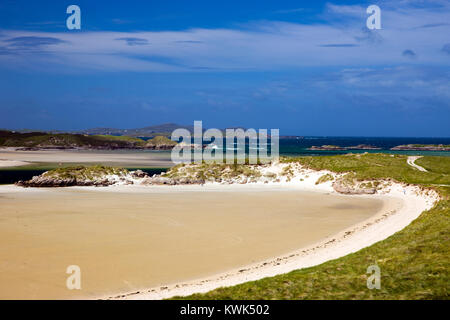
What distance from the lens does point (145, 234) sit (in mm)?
22547

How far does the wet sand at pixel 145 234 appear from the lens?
15773 millimetres

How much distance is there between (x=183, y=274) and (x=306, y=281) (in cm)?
533

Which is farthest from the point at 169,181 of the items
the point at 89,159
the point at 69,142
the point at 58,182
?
the point at 69,142

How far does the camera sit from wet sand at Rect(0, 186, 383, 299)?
15773 mm

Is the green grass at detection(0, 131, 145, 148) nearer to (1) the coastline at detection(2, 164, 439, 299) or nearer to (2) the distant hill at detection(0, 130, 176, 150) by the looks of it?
(2) the distant hill at detection(0, 130, 176, 150)

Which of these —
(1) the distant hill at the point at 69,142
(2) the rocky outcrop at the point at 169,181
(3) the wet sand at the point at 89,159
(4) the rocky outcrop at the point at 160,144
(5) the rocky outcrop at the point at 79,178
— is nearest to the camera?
(5) the rocky outcrop at the point at 79,178

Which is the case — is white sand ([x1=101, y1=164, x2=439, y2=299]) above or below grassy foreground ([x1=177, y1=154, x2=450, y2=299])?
below

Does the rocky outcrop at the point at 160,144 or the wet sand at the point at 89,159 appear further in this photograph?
the rocky outcrop at the point at 160,144

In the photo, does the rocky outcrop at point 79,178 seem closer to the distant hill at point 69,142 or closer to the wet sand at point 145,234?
the wet sand at point 145,234

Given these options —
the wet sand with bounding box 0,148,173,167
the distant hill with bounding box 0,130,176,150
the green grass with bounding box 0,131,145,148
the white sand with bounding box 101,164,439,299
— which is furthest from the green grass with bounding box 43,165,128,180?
the green grass with bounding box 0,131,145,148

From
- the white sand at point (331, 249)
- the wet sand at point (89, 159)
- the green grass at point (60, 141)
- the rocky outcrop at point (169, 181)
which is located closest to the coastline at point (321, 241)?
the white sand at point (331, 249)

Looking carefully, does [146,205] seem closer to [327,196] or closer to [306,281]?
[327,196]

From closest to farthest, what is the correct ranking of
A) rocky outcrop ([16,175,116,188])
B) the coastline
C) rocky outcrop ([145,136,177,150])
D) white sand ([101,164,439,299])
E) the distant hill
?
white sand ([101,164,439,299]), the coastline, rocky outcrop ([16,175,116,188]), the distant hill, rocky outcrop ([145,136,177,150])
